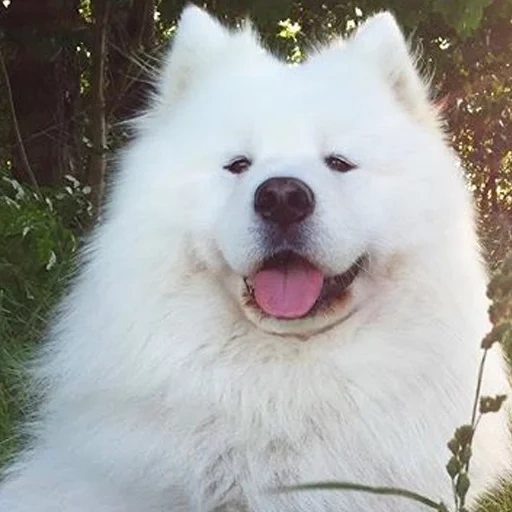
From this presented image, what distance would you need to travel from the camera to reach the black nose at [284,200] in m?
3.28

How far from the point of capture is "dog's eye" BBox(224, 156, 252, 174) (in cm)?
353

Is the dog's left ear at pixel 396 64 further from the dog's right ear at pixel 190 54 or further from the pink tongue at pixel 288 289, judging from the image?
the pink tongue at pixel 288 289

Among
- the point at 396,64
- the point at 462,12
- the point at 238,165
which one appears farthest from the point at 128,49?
the point at 238,165

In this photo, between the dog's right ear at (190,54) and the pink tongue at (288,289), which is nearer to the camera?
the pink tongue at (288,289)

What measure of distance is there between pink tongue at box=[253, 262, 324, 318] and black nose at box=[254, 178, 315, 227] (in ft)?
0.60

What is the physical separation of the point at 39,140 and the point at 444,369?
22.9 ft

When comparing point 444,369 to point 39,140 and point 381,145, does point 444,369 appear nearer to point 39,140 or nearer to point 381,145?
point 381,145

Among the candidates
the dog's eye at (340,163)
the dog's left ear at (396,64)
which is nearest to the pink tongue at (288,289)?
the dog's eye at (340,163)

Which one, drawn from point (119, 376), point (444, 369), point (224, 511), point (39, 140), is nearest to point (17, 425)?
point (119, 376)

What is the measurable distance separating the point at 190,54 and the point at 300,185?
87 cm

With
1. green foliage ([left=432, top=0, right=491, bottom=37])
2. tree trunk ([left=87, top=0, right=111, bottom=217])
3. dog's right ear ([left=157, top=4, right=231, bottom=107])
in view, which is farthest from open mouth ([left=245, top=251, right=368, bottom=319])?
tree trunk ([left=87, top=0, right=111, bottom=217])

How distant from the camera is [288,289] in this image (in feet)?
11.3

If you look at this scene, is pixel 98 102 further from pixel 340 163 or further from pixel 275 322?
pixel 275 322

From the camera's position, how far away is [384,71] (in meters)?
3.82
